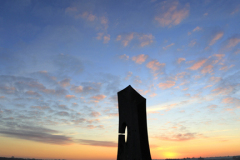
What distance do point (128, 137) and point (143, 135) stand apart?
712mm

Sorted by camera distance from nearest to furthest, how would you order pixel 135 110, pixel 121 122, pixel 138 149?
pixel 138 149, pixel 135 110, pixel 121 122

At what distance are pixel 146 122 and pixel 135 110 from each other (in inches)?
30.6

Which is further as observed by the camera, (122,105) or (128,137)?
(122,105)

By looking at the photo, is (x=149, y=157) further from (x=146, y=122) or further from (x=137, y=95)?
(x=137, y=95)

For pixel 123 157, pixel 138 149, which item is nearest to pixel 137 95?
pixel 138 149

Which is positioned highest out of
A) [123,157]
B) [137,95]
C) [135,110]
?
[137,95]

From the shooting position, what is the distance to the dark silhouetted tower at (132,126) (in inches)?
297

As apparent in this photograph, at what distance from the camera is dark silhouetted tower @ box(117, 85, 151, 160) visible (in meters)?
7.54

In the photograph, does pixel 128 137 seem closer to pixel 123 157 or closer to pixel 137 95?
pixel 123 157

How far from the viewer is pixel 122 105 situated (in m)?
8.91

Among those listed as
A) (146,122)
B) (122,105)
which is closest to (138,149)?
(146,122)

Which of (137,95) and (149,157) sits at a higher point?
(137,95)

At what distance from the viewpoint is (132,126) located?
8016 mm

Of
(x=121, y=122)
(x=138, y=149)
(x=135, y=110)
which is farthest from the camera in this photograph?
(x=121, y=122)
